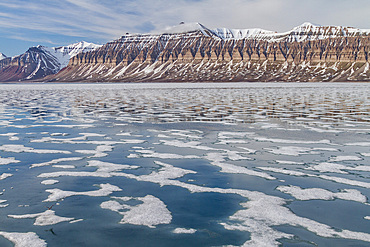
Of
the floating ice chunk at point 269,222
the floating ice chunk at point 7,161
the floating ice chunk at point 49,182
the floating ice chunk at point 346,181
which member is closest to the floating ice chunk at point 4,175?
the floating ice chunk at point 49,182

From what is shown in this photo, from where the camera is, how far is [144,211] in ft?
21.8

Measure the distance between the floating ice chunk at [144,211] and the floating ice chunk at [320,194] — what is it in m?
2.96

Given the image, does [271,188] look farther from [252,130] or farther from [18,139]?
[18,139]

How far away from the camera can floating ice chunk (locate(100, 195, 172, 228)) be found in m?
6.19

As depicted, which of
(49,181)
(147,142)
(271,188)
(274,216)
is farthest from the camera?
(147,142)

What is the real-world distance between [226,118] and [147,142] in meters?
8.69

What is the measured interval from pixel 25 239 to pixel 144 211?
215 cm

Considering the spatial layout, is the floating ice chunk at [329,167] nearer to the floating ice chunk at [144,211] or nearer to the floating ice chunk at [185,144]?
the floating ice chunk at [185,144]

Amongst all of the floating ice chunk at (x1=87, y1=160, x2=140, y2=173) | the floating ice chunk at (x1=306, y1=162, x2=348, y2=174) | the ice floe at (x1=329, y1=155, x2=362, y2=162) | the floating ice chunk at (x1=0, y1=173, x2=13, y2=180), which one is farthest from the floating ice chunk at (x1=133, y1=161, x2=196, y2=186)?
the ice floe at (x1=329, y1=155, x2=362, y2=162)

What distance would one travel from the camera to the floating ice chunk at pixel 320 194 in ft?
24.1

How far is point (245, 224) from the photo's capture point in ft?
19.8

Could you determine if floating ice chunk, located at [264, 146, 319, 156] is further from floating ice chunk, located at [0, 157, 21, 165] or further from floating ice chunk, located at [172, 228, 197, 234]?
floating ice chunk, located at [0, 157, 21, 165]

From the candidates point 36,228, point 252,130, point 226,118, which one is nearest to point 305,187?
point 36,228

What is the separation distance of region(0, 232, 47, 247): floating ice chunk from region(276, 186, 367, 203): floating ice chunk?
5201 mm
